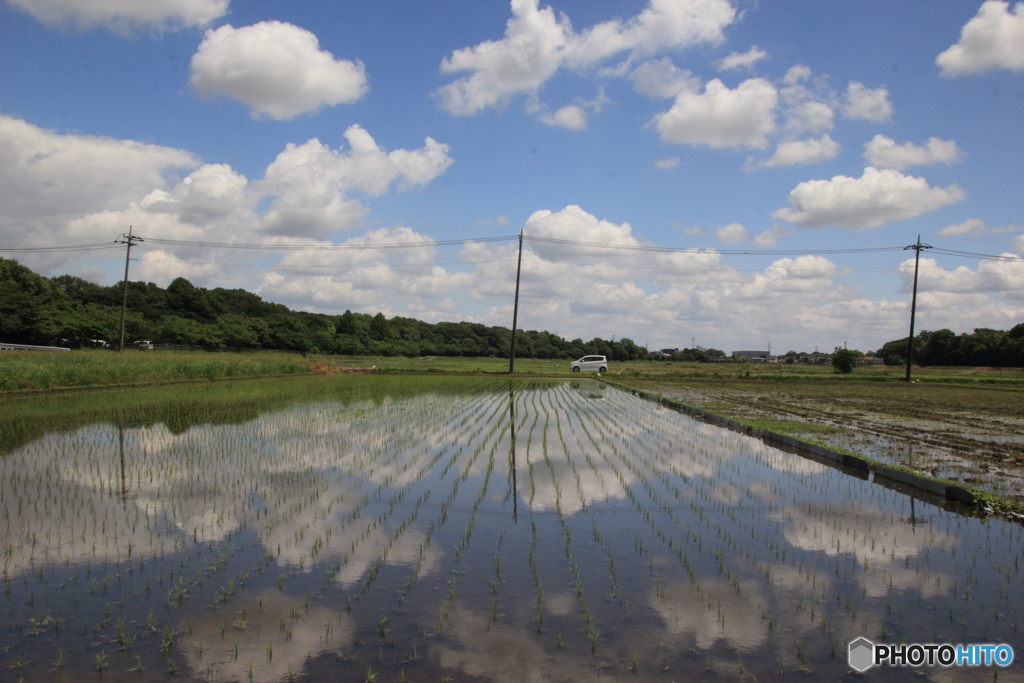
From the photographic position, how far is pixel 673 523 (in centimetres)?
700

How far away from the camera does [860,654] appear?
4.03 meters

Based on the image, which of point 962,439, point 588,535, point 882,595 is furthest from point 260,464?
point 962,439

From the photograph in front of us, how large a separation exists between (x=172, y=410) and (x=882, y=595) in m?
17.4

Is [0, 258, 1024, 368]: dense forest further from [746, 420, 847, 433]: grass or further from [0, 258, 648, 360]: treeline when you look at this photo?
[746, 420, 847, 433]: grass

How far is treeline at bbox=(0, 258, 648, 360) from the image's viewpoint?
50.4m

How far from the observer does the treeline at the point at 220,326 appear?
165ft

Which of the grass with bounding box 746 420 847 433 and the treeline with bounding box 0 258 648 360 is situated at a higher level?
the treeline with bounding box 0 258 648 360

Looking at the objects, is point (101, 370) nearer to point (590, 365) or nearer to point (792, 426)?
point (792, 426)

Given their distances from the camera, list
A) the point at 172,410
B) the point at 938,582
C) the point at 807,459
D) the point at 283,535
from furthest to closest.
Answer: the point at 172,410 < the point at 807,459 < the point at 283,535 < the point at 938,582

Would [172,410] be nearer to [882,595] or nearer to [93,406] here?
[93,406]

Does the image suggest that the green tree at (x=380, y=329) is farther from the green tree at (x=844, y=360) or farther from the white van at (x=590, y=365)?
the green tree at (x=844, y=360)

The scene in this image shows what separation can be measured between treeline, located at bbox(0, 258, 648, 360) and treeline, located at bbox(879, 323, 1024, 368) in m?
43.0

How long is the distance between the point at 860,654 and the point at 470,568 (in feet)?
9.98

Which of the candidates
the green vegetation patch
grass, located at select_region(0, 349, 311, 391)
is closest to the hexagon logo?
the green vegetation patch
